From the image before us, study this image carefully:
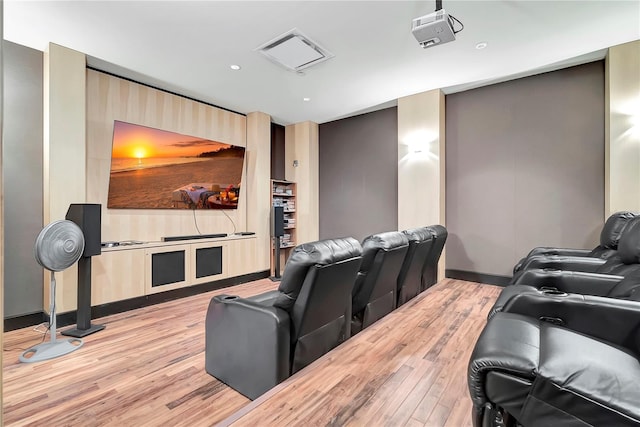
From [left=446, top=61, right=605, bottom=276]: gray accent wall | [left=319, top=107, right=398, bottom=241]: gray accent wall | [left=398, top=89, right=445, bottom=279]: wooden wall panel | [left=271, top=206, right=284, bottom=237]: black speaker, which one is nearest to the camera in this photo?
[left=446, top=61, right=605, bottom=276]: gray accent wall

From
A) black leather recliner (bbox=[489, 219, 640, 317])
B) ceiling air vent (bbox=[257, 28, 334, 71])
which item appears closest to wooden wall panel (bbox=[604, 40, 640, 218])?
black leather recliner (bbox=[489, 219, 640, 317])

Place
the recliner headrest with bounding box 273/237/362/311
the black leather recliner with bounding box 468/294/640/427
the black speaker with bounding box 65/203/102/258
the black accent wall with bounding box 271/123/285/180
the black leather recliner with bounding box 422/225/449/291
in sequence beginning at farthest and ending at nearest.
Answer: the black accent wall with bounding box 271/123/285/180 < the black leather recliner with bounding box 422/225/449/291 < the black speaker with bounding box 65/203/102/258 < the recliner headrest with bounding box 273/237/362/311 < the black leather recliner with bounding box 468/294/640/427

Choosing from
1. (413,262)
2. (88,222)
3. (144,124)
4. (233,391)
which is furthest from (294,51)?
(233,391)

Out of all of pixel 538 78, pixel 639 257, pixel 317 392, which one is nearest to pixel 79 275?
pixel 317 392

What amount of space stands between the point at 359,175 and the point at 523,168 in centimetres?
276

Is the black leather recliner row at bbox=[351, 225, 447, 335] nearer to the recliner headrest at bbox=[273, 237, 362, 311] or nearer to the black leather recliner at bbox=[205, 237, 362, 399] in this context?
the black leather recliner at bbox=[205, 237, 362, 399]

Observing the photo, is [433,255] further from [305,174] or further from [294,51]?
[305,174]

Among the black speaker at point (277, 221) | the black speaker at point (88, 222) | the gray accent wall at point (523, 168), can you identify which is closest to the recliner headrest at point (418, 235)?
the gray accent wall at point (523, 168)

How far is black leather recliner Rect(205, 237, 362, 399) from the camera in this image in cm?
175

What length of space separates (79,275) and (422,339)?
339cm

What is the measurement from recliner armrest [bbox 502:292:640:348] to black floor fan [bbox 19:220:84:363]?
11.5 ft

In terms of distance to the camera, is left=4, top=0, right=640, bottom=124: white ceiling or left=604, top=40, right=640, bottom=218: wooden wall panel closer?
left=4, top=0, right=640, bottom=124: white ceiling

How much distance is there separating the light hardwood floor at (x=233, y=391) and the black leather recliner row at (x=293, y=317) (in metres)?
0.10

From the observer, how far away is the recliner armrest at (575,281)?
79.8 inches
